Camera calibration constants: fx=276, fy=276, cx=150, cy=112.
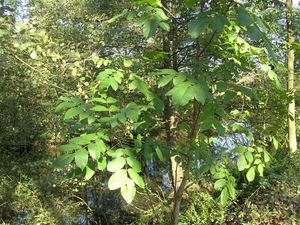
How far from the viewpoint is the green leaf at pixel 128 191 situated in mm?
893

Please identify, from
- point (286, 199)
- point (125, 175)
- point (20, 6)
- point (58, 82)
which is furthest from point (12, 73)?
point (20, 6)

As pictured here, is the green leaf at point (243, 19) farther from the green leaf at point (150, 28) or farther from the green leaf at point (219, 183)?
the green leaf at point (219, 183)

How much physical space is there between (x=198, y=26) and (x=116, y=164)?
22.4 inches

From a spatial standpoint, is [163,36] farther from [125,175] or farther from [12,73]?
[125,175]

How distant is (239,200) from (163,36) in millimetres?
2665

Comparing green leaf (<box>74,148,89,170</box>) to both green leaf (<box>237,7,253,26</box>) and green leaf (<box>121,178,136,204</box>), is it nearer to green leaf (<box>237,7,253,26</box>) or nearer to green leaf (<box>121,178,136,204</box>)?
green leaf (<box>121,178,136,204</box>)

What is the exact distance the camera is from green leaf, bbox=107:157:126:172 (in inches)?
37.1

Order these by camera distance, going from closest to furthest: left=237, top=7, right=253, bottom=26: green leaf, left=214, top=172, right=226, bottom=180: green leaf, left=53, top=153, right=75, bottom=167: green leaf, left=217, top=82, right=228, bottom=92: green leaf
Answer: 1. left=53, top=153, right=75, bottom=167: green leaf
2. left=237, top=7, right=253, bottom=26: green leaf
3. left=217, top=82, right=228, bottom=92: green leaf
4. left=214, top=172, right=226, bottom=180: green leaf

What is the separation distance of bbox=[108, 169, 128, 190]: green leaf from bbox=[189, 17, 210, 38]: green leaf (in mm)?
534

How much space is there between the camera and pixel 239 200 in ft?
12.9

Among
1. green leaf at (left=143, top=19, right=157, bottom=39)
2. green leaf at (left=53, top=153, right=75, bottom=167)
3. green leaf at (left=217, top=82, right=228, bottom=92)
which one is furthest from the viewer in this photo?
green leaf at (left=217, top=82, right=228, bottom=92)

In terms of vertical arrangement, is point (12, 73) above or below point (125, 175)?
above

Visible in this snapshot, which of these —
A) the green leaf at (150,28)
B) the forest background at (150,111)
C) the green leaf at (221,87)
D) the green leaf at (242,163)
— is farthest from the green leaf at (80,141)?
the green leaf at (242,163)

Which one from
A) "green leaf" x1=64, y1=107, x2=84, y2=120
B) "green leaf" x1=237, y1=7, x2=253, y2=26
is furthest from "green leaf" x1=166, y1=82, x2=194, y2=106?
"green leaf" x1=64, y1=107, x2=84, y2=120
